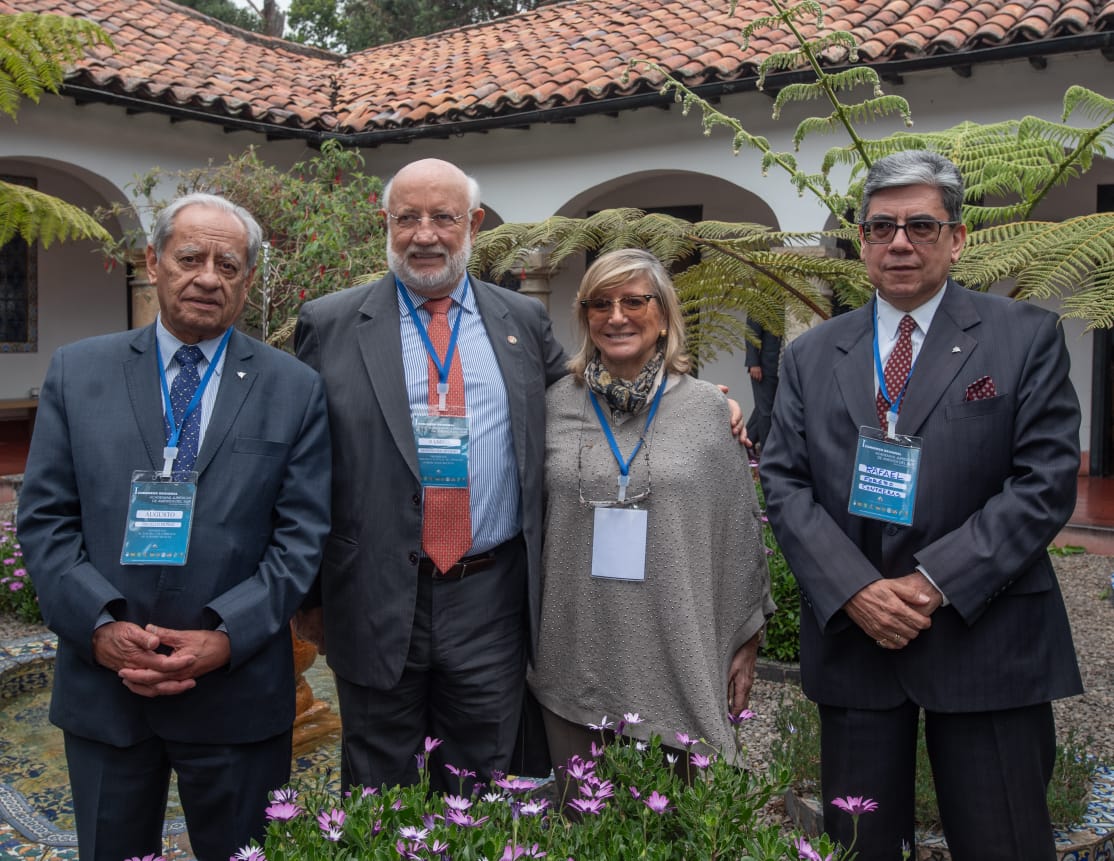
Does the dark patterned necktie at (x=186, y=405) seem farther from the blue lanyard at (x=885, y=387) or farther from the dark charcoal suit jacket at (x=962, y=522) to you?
the blue lanyard at (x=885, y=387)

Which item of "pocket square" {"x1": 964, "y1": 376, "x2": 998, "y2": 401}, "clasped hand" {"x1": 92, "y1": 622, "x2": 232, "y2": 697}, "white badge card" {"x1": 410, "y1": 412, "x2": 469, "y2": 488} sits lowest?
"clasped hand" {"x1": 92, "y1": 622, "x2": 232, "y2": 697}

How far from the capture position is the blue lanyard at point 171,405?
8.38 ft

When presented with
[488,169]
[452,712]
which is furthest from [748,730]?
[488,169]

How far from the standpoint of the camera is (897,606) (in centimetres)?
255

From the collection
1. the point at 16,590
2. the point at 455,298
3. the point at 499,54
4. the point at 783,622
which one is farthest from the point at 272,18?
the point at 455,298

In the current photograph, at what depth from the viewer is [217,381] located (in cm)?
270

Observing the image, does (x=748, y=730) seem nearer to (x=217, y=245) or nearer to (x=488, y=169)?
(x=217, y=245)

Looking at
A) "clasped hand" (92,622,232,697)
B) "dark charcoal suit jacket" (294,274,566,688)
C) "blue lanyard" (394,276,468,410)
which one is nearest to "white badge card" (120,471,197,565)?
"clasped hand" (92,622,232,697)

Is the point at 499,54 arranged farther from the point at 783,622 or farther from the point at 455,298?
the point at 455,298

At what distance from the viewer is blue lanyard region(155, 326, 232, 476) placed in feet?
8.38

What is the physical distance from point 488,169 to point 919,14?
4892mm

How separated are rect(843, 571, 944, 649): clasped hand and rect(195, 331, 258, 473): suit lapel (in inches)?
61.3

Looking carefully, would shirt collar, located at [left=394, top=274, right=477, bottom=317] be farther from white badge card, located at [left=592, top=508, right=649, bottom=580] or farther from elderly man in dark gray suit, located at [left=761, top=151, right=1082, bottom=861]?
elderly man in dark gray suit, located at [left=761, top=151, right=1082, bottom=861]

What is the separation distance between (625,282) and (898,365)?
74 centimetres
